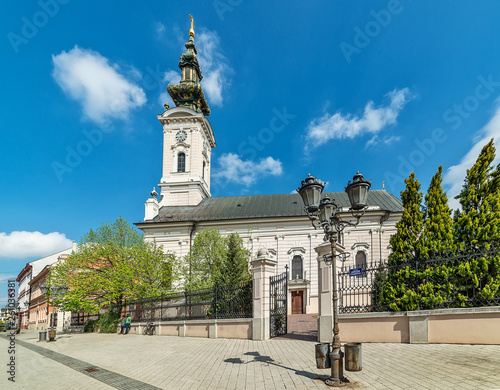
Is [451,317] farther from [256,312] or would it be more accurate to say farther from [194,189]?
[194,189]

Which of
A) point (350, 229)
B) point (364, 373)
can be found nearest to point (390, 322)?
point (364, 373)

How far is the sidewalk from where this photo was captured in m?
6.43

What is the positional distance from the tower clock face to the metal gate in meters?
26.8

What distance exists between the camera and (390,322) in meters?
10.4

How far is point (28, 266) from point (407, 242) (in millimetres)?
63606

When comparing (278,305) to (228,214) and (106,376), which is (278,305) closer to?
(106,376)

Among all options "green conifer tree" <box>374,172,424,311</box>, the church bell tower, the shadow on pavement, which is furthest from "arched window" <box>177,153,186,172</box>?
the shadow on pavement

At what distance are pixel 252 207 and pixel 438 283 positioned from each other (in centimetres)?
2583

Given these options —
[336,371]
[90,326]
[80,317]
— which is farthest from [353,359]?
[80,317]

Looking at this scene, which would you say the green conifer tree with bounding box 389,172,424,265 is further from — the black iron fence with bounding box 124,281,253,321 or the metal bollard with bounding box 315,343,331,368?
the black iron fence with bounding box 124,281,253,321

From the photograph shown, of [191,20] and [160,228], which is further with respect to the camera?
[191,20]

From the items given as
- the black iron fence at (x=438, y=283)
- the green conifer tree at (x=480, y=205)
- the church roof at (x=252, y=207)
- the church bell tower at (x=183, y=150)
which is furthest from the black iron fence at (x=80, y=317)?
the green conifer tree at (x=480, y=205)

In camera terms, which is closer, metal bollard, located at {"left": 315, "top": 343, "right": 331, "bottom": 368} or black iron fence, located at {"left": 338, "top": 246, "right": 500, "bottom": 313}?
metal bollard, located at {"left": 315, "top": 343, "right": 331, "bottom": 368}

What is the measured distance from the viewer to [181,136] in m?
38.0
